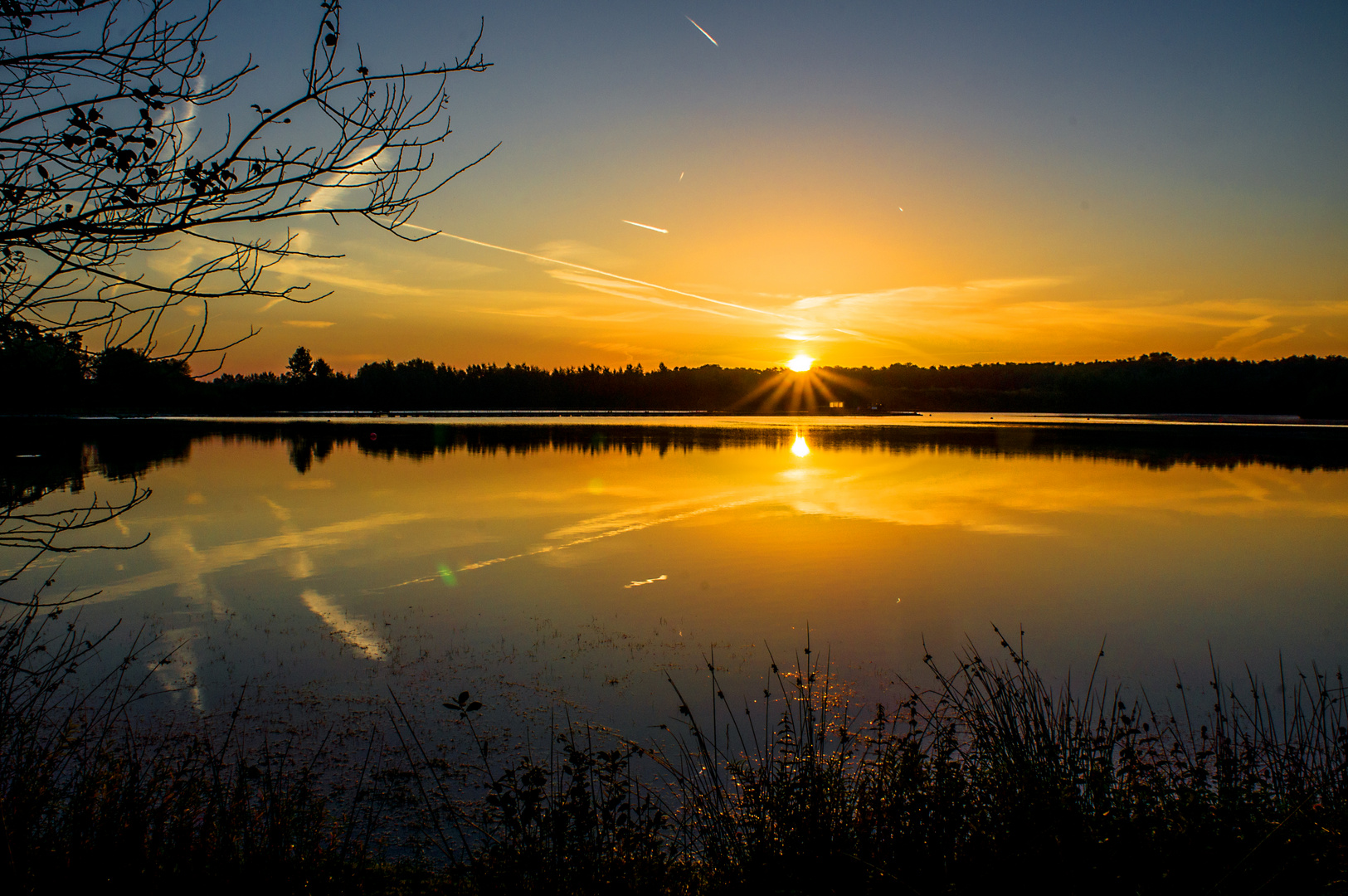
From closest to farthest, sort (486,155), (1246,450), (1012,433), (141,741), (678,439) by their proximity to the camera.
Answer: (486,155)
(141,741)
(1246,450)
(678,439)
(1012,433)

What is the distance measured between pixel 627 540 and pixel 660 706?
36.0 ft

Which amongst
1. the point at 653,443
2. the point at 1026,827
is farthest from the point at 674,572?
the point at 653,443

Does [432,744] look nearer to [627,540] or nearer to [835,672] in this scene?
[835,672]

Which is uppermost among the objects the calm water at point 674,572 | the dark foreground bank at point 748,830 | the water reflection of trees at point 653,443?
the water reflection of trees at point 653,443

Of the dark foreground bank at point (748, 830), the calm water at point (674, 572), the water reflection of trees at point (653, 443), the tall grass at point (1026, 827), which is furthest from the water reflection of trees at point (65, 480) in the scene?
the tall grass at point (1026, 827)

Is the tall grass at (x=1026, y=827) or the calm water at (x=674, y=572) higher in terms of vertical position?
the tall grass at (x=1026, y=827)

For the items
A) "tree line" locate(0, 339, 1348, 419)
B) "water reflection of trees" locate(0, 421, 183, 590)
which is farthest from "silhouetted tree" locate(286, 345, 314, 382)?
"water reflection of trees" locate(0, 421, 183, 590)

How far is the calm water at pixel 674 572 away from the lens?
429 inches

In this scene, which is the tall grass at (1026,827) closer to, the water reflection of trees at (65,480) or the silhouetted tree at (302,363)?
the water reflection of trees at (65,480)

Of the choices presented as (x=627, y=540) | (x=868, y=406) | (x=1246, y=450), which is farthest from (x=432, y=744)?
(x=868, y=406)

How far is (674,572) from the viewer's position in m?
16.5

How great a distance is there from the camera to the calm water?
35.8 feet

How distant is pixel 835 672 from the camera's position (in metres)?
10.4

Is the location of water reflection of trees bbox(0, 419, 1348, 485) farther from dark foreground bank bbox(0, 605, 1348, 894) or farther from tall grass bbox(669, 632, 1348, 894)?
tall grass bbox(669, 632, 1348, 894)
